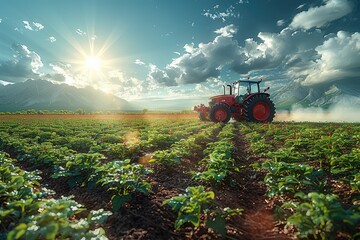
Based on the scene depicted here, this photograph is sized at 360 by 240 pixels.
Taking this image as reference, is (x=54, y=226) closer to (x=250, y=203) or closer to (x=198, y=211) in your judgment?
(x=198, y=211)

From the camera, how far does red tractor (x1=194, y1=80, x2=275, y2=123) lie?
750 inches

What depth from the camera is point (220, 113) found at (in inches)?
756

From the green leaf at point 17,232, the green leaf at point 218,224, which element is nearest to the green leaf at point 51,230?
the green leaf at point 17,232

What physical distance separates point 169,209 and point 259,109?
16.7 metres

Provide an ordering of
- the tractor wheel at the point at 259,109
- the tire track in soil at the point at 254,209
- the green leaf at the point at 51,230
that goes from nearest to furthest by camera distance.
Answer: the green leaf at the point at 51,230
the tire track in soil at the point at 254,209
the tractor wheel at the point at 259,109

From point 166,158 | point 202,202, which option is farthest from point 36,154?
point 202,202

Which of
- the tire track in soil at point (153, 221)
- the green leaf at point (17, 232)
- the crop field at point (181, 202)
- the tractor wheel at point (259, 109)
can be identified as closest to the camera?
the green leaf at point (17, 232)

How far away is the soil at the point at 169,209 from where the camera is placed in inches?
152

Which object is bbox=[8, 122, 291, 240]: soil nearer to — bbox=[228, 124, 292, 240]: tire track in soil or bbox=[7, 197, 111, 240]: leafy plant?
bbox=[228, 124, 292, 240]: tire track in soil

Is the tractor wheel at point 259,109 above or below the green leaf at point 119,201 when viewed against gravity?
above

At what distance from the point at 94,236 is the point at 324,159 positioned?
273 inches

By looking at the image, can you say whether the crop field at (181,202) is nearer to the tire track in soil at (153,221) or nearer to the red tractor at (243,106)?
the tire track in soil at (153,221)

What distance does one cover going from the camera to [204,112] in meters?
22.2

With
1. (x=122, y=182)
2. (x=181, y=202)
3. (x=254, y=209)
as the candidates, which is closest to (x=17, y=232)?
(x=122, y=182)
